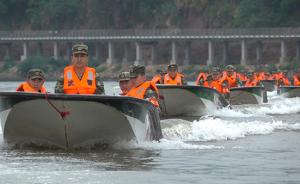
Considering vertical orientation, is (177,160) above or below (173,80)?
below

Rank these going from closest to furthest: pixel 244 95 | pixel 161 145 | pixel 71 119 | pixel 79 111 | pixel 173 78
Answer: pixel 79 111, pixel 71 119, pixel 161 145, pixel 173 78, pixel 244 95

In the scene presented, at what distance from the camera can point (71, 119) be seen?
1908cm

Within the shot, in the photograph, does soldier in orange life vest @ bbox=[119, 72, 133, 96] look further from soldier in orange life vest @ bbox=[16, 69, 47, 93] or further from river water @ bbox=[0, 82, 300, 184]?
soldier in orange life vest @ bbox=[16, 69, 47, 93]

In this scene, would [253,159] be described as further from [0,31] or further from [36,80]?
[0,31]

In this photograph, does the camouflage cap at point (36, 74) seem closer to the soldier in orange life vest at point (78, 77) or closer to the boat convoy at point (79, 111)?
the boat convoy at point (79, 111)

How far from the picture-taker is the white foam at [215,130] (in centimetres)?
2298

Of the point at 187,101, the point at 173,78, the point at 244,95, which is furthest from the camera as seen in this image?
the point at 244,95

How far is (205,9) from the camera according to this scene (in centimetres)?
12725

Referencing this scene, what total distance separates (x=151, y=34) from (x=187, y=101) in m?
88.0

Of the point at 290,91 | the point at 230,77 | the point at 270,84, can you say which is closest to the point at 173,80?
the point at 230,77

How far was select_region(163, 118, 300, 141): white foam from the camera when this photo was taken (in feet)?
75.4

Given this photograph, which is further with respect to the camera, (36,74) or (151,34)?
(151,34)

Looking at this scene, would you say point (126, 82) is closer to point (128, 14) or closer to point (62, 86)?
point (62, 86)

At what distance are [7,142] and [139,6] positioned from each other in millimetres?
114066
